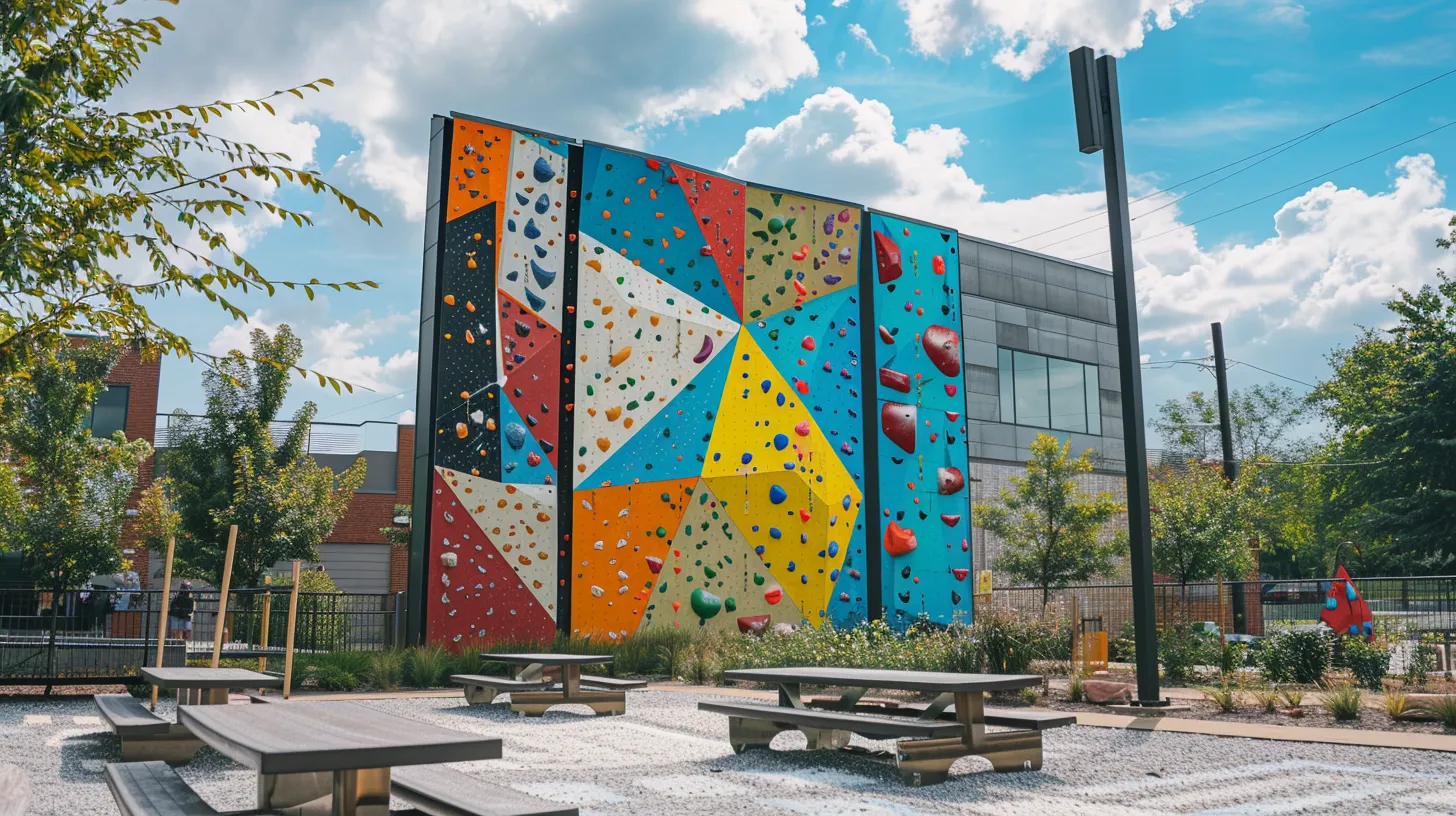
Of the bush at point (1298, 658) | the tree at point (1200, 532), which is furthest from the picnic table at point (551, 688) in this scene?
the tree at point (1200, 532)

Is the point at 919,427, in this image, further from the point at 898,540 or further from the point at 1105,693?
the point at 1105,693

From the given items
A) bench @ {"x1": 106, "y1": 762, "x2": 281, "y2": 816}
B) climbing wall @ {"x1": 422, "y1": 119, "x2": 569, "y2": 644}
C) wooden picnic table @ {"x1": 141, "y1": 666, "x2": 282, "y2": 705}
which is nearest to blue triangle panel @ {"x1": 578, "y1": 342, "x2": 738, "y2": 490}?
climbing wall @ {"x1": 422, "y1": 119, "x2": 569, "y2": 644}

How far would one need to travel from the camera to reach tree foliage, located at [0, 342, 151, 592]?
A: 77.2ft

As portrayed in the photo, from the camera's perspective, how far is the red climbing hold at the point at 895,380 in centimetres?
1912

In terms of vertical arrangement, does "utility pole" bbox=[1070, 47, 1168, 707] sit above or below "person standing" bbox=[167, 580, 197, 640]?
above

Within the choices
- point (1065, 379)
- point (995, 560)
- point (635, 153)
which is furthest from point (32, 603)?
point (1065, 379)

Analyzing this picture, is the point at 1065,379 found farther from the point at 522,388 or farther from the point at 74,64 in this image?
the point at 74,64

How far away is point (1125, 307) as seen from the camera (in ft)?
37.2

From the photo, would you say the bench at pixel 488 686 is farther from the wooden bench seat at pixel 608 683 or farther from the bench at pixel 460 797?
the bench at pixel 460 797

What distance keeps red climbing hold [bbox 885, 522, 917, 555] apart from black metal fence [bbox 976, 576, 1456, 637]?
1689mm

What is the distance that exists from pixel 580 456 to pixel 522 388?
1.28m

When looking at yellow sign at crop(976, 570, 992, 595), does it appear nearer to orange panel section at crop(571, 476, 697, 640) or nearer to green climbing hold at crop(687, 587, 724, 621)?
green climbing hold at crop(687, 587, 724, 621)

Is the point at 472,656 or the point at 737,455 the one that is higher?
the point at 737,455

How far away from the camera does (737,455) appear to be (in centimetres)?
1730
